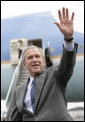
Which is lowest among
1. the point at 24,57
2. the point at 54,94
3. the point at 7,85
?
the point at 7,85

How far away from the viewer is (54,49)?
13766 millimetres

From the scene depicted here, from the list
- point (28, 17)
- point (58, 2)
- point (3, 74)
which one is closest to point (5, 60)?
point (3, 74)

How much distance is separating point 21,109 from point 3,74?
38.4 feet

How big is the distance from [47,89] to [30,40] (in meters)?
11.6

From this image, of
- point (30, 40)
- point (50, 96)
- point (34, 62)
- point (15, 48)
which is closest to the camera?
point (50, 96)

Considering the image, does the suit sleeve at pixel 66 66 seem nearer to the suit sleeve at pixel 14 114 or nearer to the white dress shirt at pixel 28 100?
the white dress shirt at pixel 28 100

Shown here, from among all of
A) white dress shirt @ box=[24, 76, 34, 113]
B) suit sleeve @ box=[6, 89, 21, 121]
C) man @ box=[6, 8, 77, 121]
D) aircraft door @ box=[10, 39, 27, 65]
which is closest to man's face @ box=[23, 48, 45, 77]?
man @ box=[6, 8, 77, 121]

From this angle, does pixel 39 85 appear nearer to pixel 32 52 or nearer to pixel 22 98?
pixel 22 98

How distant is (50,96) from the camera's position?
254 centimetres

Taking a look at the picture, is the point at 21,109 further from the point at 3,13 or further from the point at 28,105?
the point at 3,13

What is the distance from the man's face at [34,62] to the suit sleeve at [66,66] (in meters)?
0.21

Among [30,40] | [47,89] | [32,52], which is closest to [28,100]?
[47,89]

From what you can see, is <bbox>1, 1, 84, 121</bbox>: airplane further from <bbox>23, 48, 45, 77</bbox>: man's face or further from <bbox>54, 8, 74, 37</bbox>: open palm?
<bbox>54, 8, 74, 37</bbox>: open palm

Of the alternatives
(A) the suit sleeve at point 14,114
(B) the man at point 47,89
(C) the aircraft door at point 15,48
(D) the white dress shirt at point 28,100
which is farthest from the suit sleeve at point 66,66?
(C) the aircraft door at point 15,48
